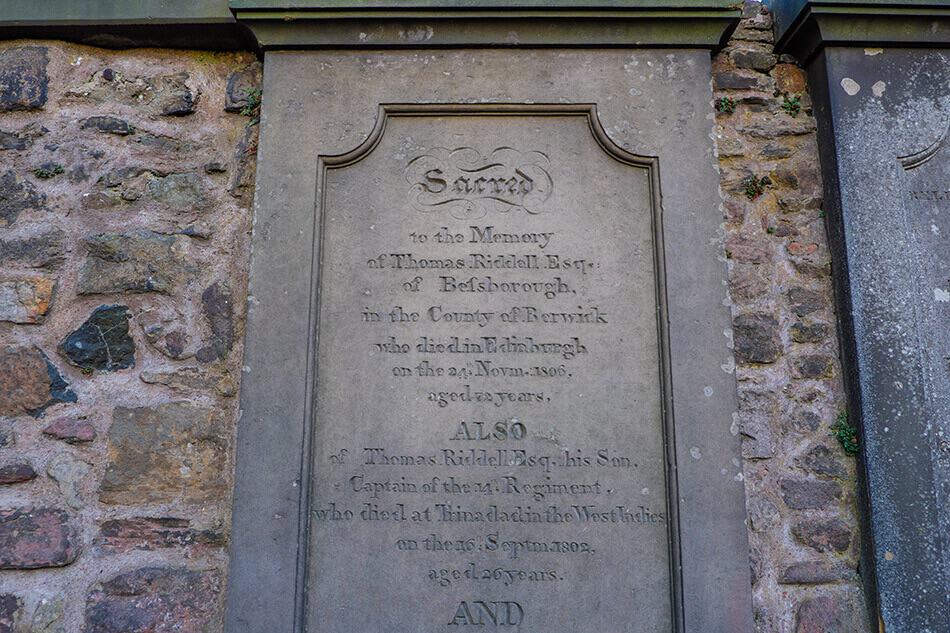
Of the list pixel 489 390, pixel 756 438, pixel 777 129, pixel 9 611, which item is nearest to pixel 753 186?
pixel 777 129

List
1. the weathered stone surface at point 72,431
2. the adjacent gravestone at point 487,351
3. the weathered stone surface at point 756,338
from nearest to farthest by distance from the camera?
1. the adjacent gravestone at point 487,351
2. the weathered stone surface at point 72,431
3. the weathered stone surface at point 756,338

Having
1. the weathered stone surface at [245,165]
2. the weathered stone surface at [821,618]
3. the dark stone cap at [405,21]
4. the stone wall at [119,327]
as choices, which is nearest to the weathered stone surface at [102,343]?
the stone wall at [119,327]

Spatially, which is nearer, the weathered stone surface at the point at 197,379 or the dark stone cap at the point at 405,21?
the weathered stone surface at the point at 197,379

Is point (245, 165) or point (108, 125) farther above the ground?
point (108, 125)

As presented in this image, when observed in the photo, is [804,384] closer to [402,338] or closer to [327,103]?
[402,338]

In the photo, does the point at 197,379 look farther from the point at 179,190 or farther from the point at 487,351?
the point at 487,351

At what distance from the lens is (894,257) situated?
2760 millimetres

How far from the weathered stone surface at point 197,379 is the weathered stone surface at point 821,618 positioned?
215cm

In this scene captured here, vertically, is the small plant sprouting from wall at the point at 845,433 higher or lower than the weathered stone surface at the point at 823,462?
higher

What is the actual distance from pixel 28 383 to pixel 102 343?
0.97 feet

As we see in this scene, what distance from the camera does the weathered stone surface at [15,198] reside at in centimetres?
292

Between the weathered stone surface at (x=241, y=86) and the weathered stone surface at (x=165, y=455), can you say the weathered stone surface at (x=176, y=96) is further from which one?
the weathered stone surface at (x=165, y=455)

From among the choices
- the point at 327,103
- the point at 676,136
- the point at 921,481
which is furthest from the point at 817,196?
the point at 327,103

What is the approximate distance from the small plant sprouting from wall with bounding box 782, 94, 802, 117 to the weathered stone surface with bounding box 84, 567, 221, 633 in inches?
111
